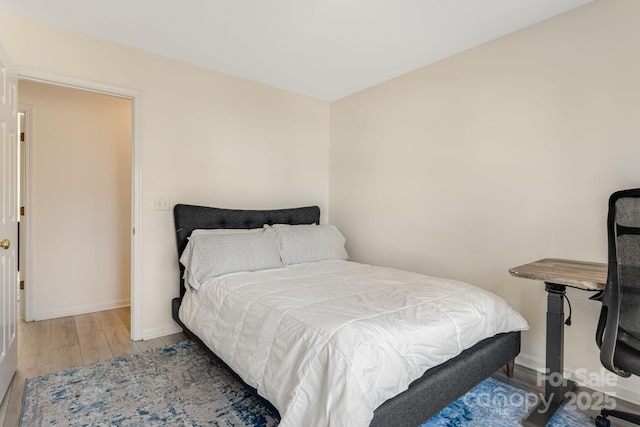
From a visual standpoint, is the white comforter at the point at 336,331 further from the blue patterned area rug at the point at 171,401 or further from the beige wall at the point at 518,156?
the beige wall at the point at 518,156

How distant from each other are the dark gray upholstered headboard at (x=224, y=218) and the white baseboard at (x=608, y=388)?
7.06ft

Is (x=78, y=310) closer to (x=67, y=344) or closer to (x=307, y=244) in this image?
(x=67, y=344)

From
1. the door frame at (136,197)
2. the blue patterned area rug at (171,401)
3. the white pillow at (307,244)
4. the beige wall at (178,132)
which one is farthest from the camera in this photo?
the white pillow at (307,244)

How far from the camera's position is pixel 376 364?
4.10 ft

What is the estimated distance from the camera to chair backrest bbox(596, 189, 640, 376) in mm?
1270

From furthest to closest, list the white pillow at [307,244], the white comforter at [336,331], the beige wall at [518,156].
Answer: the white pillow at [307,244] < the beige wall at [518,156] < the white comforter at [336,331]

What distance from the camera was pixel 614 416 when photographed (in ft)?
5.32

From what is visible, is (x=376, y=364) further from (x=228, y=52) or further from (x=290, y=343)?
(x=228, y=52)

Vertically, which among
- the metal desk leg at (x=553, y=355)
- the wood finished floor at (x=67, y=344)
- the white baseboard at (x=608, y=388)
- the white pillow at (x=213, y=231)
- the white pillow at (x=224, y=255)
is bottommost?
the wood finished floor at (x=67, y=344)

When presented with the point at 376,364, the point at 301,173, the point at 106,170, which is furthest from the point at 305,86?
the point at 376,364

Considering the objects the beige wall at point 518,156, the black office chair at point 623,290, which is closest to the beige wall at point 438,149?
the beige wall at point 518,156

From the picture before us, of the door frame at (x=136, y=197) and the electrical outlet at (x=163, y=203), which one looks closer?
the door frame at (x=136, y=197)

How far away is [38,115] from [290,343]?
3318 mm

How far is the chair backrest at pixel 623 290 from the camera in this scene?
1270 millimetres
